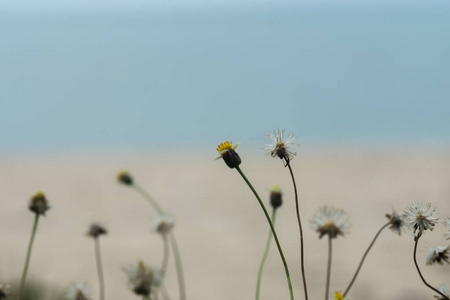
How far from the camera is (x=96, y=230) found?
6.28 feet

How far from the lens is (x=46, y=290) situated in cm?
330

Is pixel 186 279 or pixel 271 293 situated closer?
pixel 271 293

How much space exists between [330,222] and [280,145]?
0.97 ft

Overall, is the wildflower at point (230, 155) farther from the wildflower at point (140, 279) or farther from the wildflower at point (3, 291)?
the wildflower at point (3, 291)

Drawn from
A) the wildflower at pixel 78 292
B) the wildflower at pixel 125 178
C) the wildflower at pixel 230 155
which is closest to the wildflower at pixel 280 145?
the wildflower at pixel 230 155

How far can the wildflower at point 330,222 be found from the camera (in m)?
1.43

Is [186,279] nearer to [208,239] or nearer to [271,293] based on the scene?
[271,293]

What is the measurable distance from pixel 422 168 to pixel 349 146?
15.9 feet

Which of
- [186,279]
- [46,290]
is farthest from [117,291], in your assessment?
[46,290]

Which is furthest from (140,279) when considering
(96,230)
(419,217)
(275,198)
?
(96,230)

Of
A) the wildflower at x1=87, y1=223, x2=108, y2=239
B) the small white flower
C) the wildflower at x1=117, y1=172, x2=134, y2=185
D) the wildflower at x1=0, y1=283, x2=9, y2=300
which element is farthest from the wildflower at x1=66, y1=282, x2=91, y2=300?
the wildflower at x1=117, y1=172, x2=134, y2=185

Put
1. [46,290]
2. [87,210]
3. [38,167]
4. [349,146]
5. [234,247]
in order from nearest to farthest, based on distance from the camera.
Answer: [46,290] < [234,247] < [87,210] < [38,167] < [349,146]

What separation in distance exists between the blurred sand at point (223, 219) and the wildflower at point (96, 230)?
2.67 ft

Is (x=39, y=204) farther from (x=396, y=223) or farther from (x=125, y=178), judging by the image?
(x=125, y=178)
